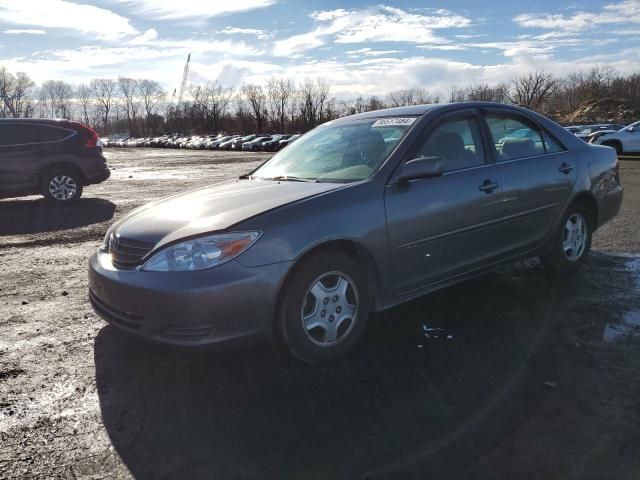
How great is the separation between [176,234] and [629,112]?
85.4 meters

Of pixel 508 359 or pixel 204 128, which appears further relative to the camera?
pixel 204 128

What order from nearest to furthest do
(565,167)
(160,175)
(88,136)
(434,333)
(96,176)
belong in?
(434,333), (565,167), (88,136), (96,176), (160,175)

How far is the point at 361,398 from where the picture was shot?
9.37 ft

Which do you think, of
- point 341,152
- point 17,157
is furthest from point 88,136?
point 341,152

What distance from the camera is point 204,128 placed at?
105688 mm

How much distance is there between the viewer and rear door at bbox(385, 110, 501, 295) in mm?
3545

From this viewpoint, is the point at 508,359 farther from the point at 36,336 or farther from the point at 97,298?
the point at 36,336

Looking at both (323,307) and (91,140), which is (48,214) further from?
(323,307)

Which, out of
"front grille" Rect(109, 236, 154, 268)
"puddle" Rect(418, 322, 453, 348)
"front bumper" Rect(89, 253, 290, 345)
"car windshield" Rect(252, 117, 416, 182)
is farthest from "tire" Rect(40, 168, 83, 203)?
"puddle" Rect(418, 322, 453, 348)

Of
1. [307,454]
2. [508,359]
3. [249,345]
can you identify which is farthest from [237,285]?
[508,359]

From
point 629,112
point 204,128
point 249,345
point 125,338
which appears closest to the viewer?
point 249,345

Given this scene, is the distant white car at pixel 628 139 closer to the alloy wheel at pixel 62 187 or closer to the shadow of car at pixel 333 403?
the alloy wheel at pixel 62 187

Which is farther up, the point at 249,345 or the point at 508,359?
the point at 249,345

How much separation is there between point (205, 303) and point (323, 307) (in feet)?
2.51
